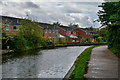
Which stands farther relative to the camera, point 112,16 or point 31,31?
point 31,31

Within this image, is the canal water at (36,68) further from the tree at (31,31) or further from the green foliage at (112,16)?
the tree at (31,31)

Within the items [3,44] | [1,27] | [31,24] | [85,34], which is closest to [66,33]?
[85,34]

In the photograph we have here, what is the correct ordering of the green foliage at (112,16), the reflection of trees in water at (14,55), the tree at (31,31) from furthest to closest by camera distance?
the tree at (31,31) → the reflection of trees in water at (14,55) → the green foliage at (112,16)

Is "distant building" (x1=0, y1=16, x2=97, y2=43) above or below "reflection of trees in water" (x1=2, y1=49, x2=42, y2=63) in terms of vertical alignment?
above

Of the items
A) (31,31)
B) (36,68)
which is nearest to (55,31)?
(31,31)

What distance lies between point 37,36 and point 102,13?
1713 cm

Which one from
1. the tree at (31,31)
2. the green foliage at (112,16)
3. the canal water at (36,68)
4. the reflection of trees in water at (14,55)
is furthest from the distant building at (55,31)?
the green foliage at (112,16)

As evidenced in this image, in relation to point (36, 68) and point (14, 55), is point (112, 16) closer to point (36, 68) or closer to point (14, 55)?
point (36, 68)

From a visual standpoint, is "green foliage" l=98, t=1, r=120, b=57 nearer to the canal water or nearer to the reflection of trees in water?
the canal water

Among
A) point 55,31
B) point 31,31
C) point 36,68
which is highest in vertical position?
point 55,31

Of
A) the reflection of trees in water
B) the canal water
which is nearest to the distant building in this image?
the reflection of trees in water

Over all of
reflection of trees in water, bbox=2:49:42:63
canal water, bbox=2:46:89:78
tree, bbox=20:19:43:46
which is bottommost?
canal water, bbox=2:46:89:78

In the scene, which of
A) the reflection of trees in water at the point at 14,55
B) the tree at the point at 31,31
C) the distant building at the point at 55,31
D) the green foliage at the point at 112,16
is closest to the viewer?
the green foliage at the point at 112,16

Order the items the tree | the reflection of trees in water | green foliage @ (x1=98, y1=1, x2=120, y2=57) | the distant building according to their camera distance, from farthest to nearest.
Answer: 1. the distant building
2. the tree
3. the reflection of trees in water
4. green foliage @ (x1=98, y1=1, x2=120, y2=57)
